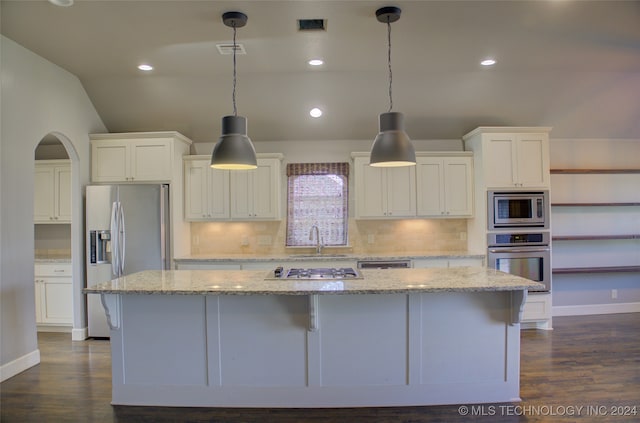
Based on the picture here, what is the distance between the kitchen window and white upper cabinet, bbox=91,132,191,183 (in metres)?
1.58

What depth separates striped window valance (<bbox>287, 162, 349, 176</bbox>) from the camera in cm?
510

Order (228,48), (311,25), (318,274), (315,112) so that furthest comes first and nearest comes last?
1. (315,112)
2. (228,48)
3. (311,25)
4. (318,274)

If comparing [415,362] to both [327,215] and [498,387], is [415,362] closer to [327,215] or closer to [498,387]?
[498,387]

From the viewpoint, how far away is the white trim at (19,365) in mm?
3154

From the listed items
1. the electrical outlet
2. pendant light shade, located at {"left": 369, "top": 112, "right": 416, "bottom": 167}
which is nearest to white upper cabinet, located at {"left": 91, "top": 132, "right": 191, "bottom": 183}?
the electrical outlet

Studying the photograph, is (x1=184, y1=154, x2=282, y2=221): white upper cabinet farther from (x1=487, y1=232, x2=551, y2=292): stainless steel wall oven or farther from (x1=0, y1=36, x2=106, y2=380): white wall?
(x1=487, y1=232, x2=551, y2=292): stainless steel wall oven

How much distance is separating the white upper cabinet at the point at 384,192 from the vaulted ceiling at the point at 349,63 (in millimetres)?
612

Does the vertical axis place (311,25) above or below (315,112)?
above

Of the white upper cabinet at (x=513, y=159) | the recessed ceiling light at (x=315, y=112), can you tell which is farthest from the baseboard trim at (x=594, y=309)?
the recessed ceiling light at (x=315, y=112)

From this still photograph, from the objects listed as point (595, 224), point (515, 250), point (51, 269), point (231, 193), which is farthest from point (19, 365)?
point (595, 224)

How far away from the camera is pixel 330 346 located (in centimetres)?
268

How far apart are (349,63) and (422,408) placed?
10.5ft

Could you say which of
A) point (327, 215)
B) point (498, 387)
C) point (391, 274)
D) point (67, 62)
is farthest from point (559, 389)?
point (67, 62)

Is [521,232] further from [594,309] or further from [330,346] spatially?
[330,346]
